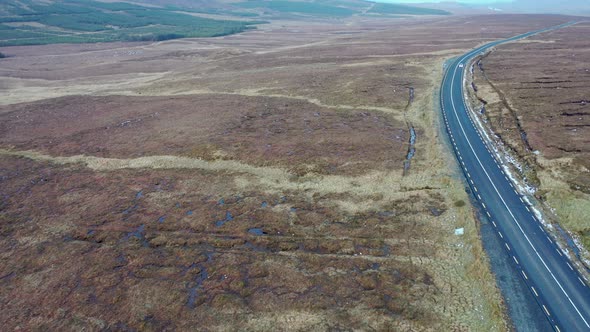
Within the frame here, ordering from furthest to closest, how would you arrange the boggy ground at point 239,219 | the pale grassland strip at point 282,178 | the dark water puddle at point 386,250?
1. the pale grassland strip at point 282,178
2. the dark water puddle at point 386,250
3. the boggy ground at point 239,219

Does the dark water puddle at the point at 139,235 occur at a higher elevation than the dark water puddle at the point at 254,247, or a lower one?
lower

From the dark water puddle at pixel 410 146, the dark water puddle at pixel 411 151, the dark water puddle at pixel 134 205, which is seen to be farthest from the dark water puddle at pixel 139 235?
the dark water puddle at pixel 411 151

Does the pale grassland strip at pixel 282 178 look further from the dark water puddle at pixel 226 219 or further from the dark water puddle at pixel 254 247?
the dark water puddle at pixel 254 247

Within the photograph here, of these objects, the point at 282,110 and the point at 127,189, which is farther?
the point at 282,110

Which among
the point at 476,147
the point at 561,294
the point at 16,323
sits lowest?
the point at 16,323

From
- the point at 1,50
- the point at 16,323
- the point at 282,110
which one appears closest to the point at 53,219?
the point at 16,323

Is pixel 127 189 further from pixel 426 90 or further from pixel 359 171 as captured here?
pixel 426 90
